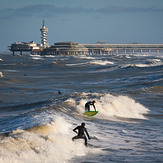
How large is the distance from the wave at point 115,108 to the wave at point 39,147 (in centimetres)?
787

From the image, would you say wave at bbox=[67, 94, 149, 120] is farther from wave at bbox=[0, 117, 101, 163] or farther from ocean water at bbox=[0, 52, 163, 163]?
wave at bbox=[0, 117, 101, 163]

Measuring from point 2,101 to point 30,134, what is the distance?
47.1ft

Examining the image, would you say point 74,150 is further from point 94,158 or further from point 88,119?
point 88,119

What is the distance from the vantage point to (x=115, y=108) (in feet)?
82.5

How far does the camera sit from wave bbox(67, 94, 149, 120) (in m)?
23.2

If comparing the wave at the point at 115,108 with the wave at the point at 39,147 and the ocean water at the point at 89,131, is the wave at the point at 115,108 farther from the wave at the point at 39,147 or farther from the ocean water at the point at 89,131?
the wave at the point at 39,147

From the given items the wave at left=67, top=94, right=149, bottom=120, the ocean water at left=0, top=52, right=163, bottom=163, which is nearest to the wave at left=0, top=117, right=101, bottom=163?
the ocean water at left=0, top=52, right=163, bottom=163

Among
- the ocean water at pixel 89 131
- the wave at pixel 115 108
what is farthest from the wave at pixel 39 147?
the wave at pixel 115 108

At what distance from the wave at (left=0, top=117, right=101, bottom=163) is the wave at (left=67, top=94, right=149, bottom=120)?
7.87 meters

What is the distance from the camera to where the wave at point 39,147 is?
12078 mm

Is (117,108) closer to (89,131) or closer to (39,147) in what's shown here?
(89,131)

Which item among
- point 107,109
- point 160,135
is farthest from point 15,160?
point 107,109

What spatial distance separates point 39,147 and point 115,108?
12723mm

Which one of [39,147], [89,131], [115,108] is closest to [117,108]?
[115,108]
